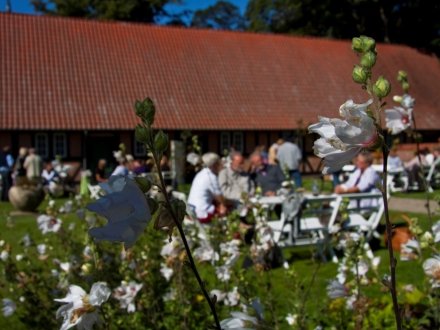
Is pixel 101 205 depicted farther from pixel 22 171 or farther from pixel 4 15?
pixel 4 15

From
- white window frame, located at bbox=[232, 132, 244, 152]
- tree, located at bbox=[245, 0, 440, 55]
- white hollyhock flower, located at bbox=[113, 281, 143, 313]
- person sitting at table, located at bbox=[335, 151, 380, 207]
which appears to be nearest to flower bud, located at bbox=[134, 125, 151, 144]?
white hollyhock flower, located at bbox=[113, 281, 143, 313]

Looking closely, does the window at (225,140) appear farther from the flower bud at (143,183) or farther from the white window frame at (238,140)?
the flower bud at (143,183)

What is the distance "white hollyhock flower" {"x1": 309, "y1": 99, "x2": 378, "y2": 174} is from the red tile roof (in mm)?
19990

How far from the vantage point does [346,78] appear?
27578 millimetres

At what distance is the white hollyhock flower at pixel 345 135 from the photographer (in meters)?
1.15

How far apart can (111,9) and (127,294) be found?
118 ft

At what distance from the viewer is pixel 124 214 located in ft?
3.44

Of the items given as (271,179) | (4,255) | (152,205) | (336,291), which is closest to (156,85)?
(271,179)

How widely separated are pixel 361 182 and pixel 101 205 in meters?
7.85

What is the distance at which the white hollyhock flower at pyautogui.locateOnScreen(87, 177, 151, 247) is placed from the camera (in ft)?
3.42

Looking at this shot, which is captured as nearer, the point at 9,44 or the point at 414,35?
the point at 9,44

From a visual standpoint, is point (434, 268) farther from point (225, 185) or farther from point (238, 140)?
point (238, 140)

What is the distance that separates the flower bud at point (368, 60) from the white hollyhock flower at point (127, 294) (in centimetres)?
242

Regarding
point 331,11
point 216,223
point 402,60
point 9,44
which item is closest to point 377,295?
point 216,223
